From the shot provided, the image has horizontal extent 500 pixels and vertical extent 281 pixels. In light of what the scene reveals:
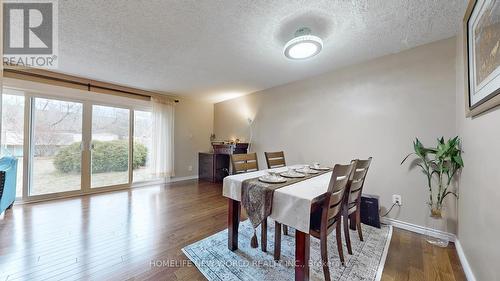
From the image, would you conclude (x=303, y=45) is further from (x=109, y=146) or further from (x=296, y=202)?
(x=109, y=146)

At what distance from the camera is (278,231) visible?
1.68m

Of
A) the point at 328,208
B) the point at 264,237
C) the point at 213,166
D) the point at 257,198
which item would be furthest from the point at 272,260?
the point at 213,166

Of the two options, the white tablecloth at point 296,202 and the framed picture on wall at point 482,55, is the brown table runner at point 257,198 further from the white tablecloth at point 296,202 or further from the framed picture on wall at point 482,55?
the framed picture on wall at point 482,55

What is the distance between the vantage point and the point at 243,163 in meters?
2.23

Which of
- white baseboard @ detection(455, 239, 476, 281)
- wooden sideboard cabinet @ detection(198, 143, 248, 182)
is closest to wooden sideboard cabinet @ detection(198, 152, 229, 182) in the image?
wooden sideboard cabinet @ detection(198, 143, 248, 182)

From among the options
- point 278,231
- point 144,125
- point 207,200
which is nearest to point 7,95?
point 144,125

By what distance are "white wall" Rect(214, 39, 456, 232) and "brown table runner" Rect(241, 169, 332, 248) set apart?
1605 millimetres

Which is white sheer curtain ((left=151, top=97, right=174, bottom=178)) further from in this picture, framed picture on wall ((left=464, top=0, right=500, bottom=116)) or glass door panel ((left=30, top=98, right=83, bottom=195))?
framed picture on wall ((left=464, top=0, right=500, bottom=116))

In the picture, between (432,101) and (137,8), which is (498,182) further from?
(137,8)

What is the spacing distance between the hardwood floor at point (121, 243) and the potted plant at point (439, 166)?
0.46 metres

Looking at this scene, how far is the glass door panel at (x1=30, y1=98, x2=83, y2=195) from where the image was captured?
3.09 meters


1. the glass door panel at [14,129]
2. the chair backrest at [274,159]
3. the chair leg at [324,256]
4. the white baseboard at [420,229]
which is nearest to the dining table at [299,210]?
the chair leg at [324,256]

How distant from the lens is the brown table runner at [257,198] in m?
1.43

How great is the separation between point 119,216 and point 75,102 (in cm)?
238
